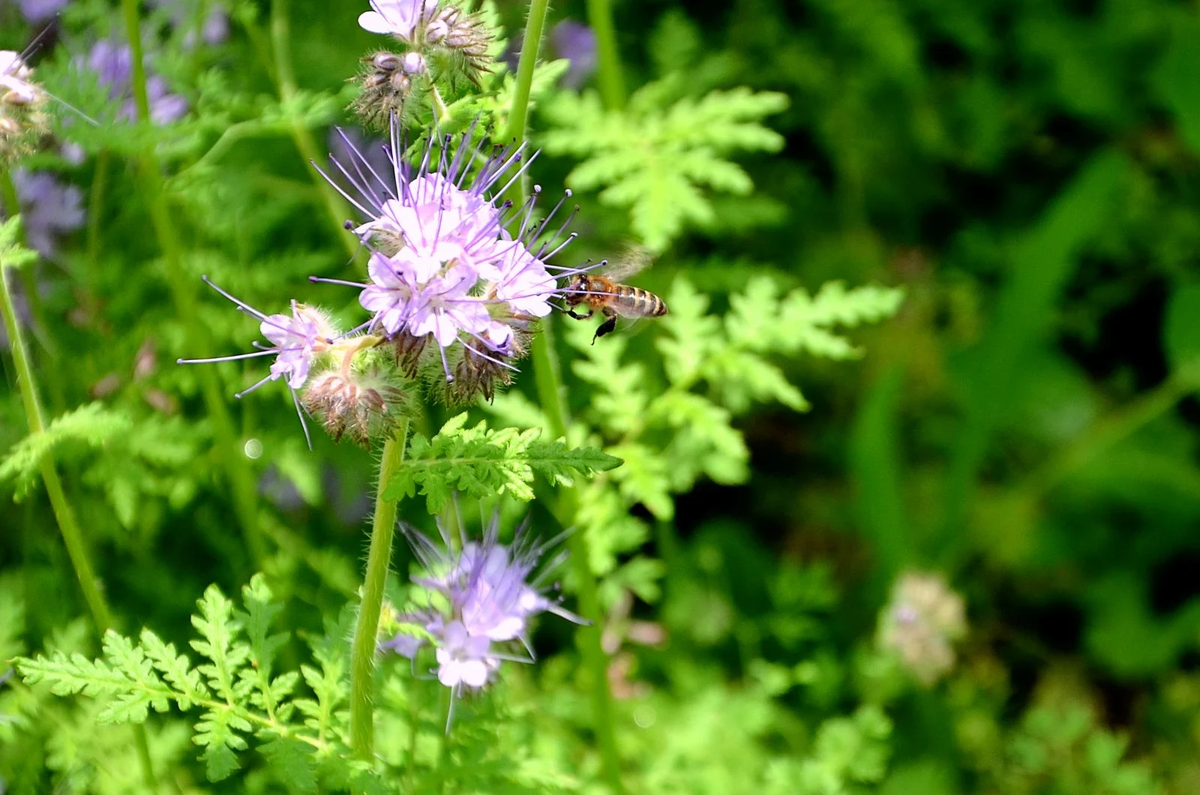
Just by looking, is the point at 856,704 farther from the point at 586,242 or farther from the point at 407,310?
the point at 407,310

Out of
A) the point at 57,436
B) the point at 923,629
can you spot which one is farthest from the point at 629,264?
the point at 923,629

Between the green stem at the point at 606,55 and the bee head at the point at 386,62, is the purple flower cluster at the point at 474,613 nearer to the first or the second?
the bee head at the point at 386,62

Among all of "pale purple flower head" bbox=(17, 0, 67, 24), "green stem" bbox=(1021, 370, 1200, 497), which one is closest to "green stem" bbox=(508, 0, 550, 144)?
"pale purple flower head" bbox=(17, 0, 67, 24)

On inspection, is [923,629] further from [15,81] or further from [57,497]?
[15,81]

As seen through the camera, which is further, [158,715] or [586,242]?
[586,242]

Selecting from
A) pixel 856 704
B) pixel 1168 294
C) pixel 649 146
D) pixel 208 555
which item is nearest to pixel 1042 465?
pixel 1168 294

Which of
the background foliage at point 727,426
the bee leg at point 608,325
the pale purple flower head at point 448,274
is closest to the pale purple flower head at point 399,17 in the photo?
the background foliage at point 727,426
